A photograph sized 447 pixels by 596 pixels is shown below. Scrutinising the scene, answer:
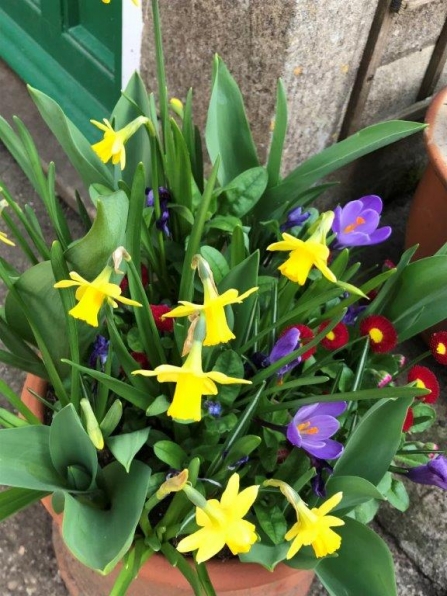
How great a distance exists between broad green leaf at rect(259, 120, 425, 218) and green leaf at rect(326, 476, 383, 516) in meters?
0.45

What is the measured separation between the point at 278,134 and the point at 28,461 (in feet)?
1.93

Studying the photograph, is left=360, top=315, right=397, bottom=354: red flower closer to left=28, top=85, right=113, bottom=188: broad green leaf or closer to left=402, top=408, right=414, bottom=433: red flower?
left=402, top=408, right=414, bottom=433: red flower

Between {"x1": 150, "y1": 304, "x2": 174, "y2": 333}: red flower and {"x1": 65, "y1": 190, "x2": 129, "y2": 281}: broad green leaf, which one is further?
{"x1": 150, "y1": 304, "x2": 174, "y2": 333}: red flower

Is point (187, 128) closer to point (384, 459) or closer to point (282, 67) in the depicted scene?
point (282, 67)

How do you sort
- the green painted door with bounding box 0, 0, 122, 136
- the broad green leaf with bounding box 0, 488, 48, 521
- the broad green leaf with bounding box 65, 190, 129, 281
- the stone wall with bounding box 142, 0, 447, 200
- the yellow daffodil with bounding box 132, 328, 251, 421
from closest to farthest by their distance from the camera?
1. the yellow daffodil with bounding box 132, 328, 251, 421
2. the broad green leaf with bounding box 65, 190, 129, 281
3. the broad green leaf with bounding box 0, 488, 48, 521
4. the stone wall with bounding box 142, 0, 447, 200
5. the green painted door with bounding box 0, 0, 122, 136

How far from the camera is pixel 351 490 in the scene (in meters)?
0.77

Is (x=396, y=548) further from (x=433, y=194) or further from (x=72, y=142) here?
(x=72, y=142)

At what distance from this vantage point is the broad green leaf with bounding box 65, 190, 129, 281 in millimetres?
720

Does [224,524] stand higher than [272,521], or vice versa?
[224,524]

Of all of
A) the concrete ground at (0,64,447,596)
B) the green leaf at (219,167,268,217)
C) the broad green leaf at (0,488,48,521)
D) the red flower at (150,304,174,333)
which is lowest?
the concrete ground at (0,64,447,596)

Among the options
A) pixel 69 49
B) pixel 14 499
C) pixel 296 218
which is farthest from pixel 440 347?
pixel 69 49

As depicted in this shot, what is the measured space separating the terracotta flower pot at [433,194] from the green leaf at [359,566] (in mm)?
716

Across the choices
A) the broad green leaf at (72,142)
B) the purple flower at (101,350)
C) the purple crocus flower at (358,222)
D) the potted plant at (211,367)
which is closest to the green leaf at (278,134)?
the potted plant at (211,367)

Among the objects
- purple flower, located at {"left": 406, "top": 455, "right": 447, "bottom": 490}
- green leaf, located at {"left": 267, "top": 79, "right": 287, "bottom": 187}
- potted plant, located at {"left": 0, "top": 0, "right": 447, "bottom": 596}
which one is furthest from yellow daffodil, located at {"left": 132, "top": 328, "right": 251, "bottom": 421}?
green leaf, located at {"left": 267, "top": 79, "right": 287, "bottom": 187}
